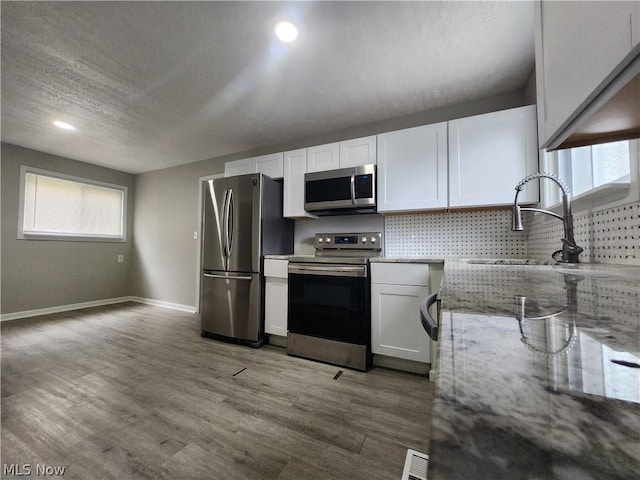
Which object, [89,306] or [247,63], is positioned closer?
[247,63]

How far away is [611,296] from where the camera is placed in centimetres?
52

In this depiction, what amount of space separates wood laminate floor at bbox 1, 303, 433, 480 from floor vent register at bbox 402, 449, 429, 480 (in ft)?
0.12

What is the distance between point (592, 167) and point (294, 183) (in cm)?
228

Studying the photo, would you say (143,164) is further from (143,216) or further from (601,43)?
(601,43)

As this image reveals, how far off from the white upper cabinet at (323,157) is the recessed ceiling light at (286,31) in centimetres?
105

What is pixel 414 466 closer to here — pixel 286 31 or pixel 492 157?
pixel 492 157

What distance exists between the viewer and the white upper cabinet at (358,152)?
8.20 feet

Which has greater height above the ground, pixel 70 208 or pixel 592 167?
pixel 70 208

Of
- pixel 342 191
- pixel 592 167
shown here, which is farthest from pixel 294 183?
pixel 592 167

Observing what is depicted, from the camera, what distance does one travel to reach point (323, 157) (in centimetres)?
271

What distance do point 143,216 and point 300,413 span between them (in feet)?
15.2

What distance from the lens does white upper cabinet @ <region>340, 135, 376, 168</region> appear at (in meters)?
2.50

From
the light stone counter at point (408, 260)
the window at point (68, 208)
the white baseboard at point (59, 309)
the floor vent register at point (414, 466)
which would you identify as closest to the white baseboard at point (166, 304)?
the white baseboard at point (59, 309)

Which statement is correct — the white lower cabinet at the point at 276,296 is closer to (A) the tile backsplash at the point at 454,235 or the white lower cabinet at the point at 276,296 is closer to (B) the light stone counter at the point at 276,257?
(B) the light stone counter at the point at 276,257
